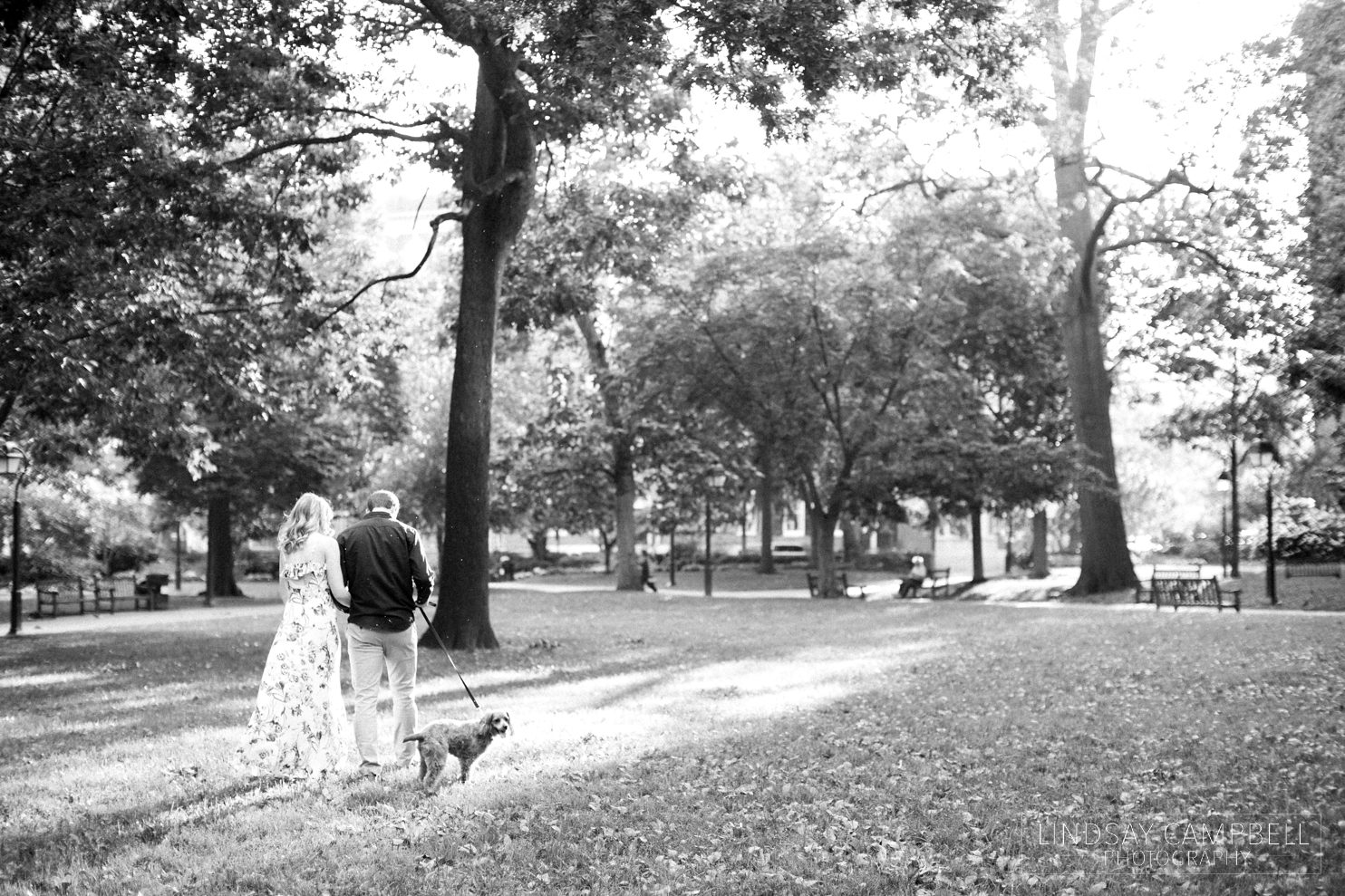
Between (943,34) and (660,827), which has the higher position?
(943,34)

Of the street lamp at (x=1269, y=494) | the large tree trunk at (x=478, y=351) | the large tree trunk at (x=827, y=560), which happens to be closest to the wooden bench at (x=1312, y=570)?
the street lamp at (x=1269, y=494)

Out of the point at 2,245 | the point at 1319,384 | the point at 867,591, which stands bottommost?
the point at 867,591

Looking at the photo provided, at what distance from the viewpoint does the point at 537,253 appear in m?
20.8

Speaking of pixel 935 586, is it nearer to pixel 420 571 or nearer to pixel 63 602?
pixel 63 602

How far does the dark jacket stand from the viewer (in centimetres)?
881

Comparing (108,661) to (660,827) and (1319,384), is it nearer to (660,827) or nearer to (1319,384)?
(660,827)

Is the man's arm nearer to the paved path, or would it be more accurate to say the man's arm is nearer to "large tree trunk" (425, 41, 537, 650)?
"large tree trunk" (425, 41, 537, 650)

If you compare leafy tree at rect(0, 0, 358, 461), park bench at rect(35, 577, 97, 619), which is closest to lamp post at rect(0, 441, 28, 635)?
leafy tree at rect(0, 0, 358, 461)

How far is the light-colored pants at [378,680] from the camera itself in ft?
28.9

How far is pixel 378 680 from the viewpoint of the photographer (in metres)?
8.99

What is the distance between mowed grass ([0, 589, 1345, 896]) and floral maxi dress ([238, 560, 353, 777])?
30 centimetres

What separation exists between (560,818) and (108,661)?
1249 centimetres

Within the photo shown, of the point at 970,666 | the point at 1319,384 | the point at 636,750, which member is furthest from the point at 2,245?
the point at 1319,384

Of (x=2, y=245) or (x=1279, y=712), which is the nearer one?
(x=1279, y=712)
